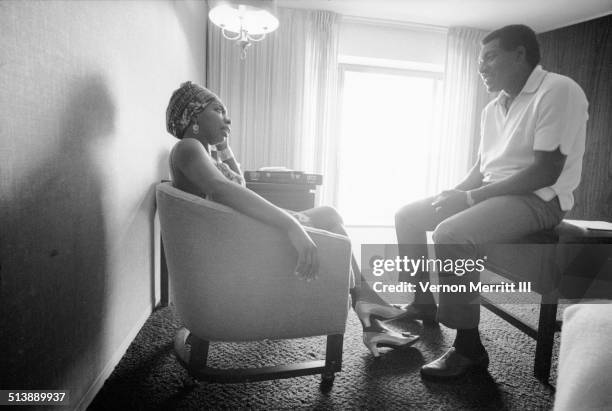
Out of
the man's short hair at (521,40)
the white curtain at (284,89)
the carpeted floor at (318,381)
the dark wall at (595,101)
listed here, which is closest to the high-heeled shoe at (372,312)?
the carpeted floor at (318,381)

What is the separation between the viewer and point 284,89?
148 inches

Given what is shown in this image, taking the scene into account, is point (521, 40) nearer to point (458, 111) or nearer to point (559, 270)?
point (559, 270)

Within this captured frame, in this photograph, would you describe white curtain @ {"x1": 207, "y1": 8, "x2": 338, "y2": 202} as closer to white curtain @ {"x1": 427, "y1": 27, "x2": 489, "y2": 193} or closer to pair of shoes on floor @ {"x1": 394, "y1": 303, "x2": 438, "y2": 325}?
white curtain @ {"x1": 427, "y1": 27, "x2": 489, "y2": 193}

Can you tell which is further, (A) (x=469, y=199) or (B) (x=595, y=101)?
(B) (x=595, y=101)

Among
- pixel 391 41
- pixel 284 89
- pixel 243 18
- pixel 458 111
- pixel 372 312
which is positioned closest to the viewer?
pixel 372 312

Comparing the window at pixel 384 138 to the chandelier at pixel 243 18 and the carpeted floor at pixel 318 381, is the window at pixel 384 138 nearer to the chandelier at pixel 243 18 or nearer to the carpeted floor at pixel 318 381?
the chandelier at pixel 243 18

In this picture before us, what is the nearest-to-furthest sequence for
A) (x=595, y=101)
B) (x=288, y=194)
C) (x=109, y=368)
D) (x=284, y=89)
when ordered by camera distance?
1. (x=109, y=368)
2. (x=288, y=194)
3. (x=595, y=101)
4. (x=284, y=89)

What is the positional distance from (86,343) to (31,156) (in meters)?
0.59

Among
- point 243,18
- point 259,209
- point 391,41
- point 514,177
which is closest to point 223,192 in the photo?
point 259,209

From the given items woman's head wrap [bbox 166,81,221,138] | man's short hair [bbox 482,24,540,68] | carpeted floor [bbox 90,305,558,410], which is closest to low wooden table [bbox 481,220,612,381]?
carpeted floor [bbox 90,305,558,410]

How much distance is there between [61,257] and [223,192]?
445 mm

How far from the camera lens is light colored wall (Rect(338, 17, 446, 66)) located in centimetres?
396

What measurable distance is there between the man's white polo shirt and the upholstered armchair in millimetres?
896

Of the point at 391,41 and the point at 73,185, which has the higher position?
the point at 391,41
